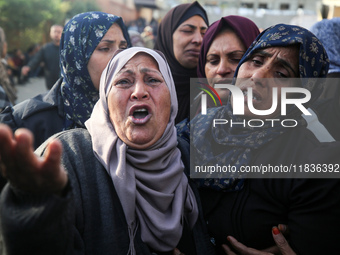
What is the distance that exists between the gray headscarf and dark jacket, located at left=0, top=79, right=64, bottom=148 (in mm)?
736

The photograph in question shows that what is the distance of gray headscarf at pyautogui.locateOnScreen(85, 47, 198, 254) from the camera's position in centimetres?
160

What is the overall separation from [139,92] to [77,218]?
69 cm

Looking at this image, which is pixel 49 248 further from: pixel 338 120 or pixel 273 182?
pixel 338 120

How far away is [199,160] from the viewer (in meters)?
1.92

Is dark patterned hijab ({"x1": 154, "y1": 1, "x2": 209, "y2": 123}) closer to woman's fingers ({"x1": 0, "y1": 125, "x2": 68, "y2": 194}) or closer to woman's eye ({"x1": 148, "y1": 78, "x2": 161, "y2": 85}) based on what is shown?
woman's eye ({"x1": 148, "y1": 78, "x2": 161, "y2": 85})

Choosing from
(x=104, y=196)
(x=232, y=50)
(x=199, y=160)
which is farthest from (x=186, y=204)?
(x=232, y=50)

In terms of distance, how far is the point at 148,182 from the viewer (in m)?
1.67

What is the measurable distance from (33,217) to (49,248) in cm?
16

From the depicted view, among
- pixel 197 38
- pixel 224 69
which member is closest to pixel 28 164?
pixel 224 69

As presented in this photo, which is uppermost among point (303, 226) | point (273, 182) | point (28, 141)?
point (28, 141)

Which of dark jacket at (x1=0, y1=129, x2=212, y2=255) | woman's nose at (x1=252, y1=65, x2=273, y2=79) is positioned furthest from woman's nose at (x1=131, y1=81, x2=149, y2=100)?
woman's nose at (x1=252, y1=65, x2=273, y2=79)

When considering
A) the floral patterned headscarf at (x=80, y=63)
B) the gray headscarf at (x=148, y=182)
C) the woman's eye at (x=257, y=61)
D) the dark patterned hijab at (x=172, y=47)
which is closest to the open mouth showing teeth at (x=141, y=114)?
the gray headscarf at (x=148, y=182)

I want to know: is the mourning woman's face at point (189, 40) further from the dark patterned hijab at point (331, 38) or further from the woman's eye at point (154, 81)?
the woman's eye at point (154, 81)

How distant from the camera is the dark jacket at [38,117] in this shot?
2.35m
